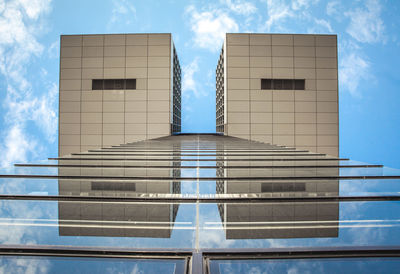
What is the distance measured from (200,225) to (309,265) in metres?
0.83

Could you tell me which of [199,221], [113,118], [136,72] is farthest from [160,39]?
[199,221]

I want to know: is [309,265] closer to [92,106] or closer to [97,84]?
[92,106]

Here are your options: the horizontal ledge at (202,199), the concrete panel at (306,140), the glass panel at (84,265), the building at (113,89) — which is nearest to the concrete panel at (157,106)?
the building at (113,89)

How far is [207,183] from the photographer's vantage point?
3883 millimetres

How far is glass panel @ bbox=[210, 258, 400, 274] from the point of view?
159 centimetres

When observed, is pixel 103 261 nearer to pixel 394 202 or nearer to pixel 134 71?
pixel 394 202

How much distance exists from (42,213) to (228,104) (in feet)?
65.1

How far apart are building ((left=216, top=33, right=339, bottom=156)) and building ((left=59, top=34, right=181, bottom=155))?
4.89 m

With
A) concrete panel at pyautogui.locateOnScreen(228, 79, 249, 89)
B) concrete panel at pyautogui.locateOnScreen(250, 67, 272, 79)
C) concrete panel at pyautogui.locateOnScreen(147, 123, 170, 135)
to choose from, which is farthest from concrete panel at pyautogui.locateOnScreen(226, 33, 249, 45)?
concrete panel at pyautogui.locateOnScreen(147, 123, 170, 135)

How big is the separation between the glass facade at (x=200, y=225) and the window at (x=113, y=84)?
19.3 m

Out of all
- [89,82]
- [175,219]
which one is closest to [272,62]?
[89,82]

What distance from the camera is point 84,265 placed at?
166 centimetres

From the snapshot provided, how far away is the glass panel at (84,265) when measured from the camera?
5.25 feet

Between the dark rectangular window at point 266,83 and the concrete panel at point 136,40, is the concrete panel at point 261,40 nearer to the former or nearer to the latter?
the dark rectangular window at point 266,83
